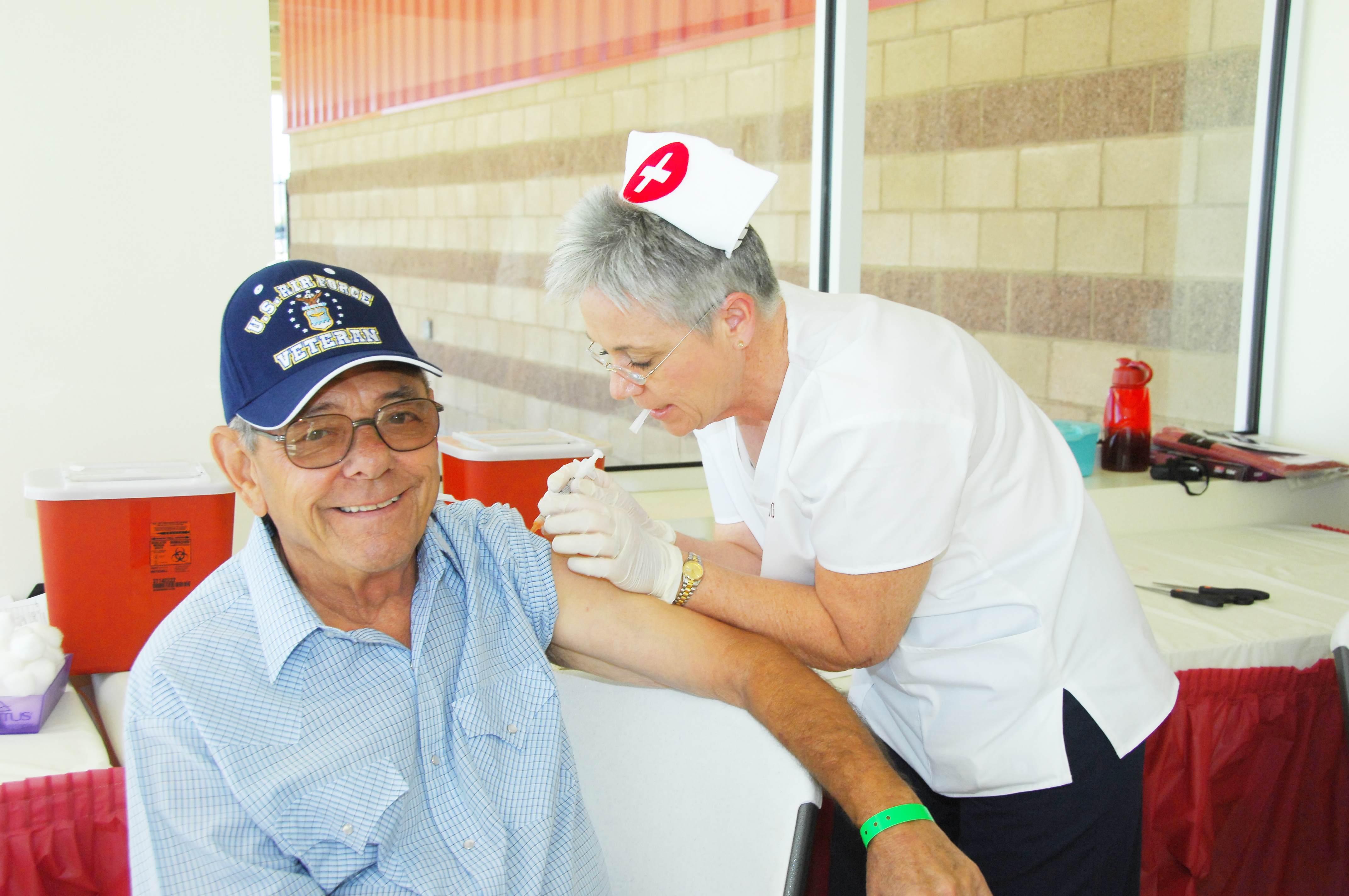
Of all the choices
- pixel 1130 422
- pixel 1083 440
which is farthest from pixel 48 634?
pixel 1130 422

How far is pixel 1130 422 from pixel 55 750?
8.95ft

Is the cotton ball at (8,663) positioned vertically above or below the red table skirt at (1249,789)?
above

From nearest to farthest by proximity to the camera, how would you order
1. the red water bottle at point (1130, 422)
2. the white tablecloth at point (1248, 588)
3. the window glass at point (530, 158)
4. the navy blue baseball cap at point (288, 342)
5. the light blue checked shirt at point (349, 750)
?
the light blue checked shirt at point (349, 750), the navy blue baseball cap at point (288, 342), the white tablecloth at point (1248, 588), the window glass at point (530, 158), the red water bottle at point (1130, 422)

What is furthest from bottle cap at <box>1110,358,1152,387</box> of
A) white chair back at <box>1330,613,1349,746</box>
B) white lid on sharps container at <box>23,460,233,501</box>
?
white lid on sharps container at <box>23,460,233,501</box>

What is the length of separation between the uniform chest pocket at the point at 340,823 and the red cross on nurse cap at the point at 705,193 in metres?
0.74

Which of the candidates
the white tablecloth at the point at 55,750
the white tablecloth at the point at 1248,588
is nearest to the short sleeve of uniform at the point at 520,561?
the white tablecloth at the point at 55,750

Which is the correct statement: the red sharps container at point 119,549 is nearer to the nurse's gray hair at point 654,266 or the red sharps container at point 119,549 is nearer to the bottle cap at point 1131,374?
the nurse's gray hair at point 654,266

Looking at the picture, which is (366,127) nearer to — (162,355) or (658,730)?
(162,355)

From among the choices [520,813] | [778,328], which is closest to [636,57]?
[778,328]

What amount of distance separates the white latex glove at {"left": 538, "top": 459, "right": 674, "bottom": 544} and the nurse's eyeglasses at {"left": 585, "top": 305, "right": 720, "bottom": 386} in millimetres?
179

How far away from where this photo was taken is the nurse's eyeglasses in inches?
52.4

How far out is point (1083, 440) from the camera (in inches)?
115

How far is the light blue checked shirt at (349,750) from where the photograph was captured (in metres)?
1.00

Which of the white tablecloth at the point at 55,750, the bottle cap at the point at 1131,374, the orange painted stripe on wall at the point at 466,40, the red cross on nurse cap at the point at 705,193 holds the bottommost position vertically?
the white tablecloth at the point at 55,750
